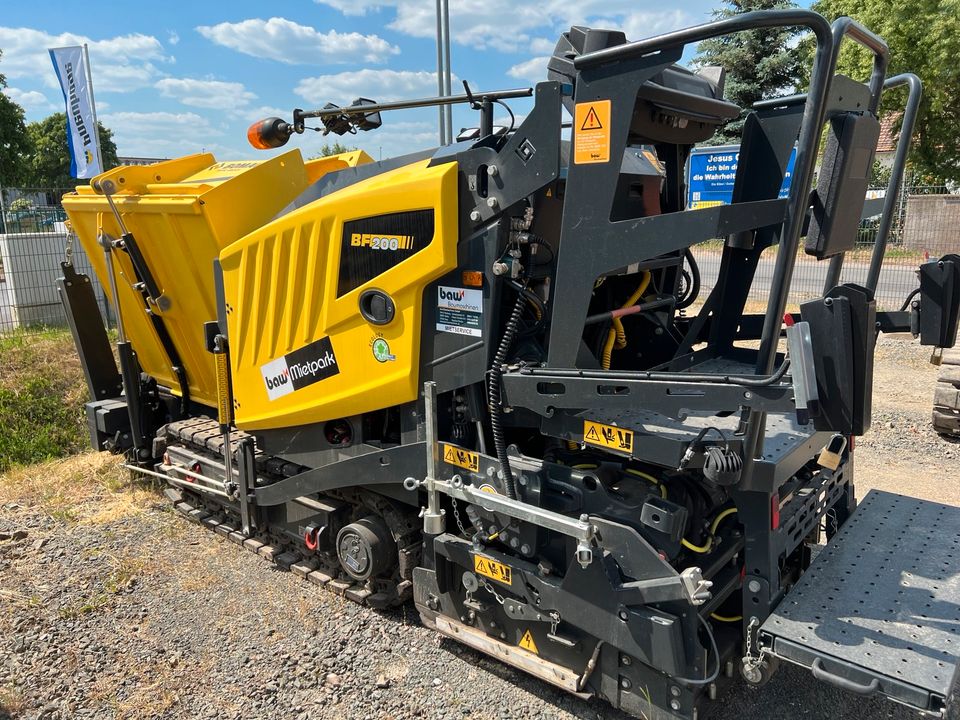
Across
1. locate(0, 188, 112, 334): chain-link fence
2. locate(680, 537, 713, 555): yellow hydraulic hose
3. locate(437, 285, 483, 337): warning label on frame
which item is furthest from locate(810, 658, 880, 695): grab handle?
locate(0, 188, 112, 334): chain-link fence

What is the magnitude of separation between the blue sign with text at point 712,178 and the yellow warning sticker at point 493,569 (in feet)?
6.61

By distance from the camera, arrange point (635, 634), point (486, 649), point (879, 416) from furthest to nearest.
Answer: point (879, 416), point (486, 649), point (635, 634)

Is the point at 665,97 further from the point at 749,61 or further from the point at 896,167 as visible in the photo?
the point at 749,61

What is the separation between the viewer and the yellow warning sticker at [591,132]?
101 inches

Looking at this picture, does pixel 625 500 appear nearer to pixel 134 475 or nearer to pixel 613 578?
pixel 613 578

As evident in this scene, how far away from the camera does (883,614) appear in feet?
8.66

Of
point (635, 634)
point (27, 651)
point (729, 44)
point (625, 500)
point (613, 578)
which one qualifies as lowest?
point (27, 651)

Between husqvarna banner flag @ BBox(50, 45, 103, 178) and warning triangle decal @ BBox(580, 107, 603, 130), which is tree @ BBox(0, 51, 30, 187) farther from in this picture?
warning triangle decal @ BBox(580, 107, 603, 130)

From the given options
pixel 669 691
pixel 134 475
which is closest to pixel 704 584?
pixel 669 691

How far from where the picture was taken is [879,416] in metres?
7.05

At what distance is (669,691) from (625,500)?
76cm

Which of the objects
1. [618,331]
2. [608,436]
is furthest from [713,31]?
[618,331]

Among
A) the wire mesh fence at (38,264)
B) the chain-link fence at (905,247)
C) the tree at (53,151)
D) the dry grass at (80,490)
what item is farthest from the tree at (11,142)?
the chain-link fence at (905,247)

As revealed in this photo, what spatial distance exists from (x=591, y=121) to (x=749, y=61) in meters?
19.9
